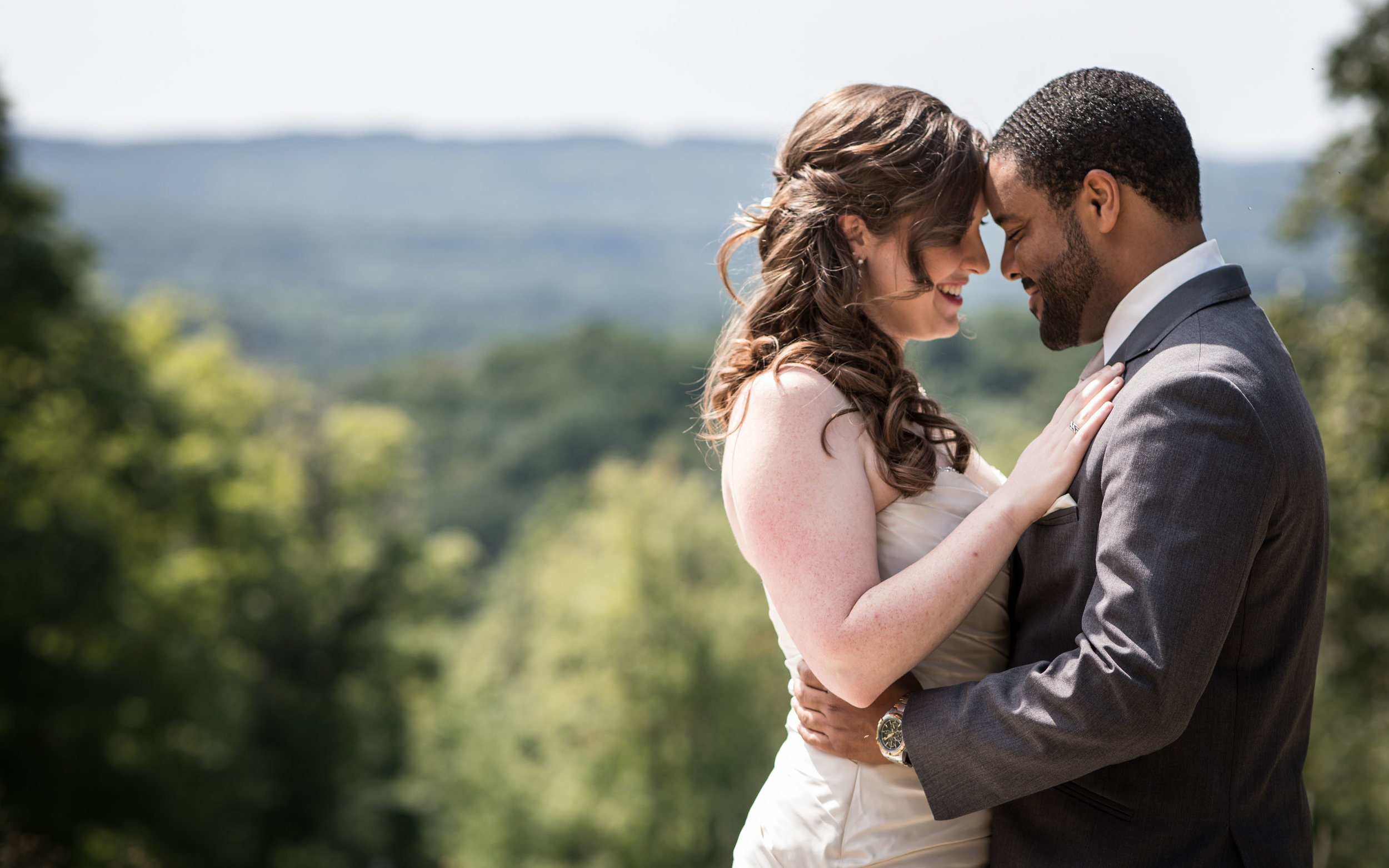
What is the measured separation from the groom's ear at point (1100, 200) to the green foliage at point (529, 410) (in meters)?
54.9

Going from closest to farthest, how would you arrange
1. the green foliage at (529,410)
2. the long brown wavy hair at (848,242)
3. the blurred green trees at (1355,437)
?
the long brown wavy hair at (848,242) < the blurred green trees at (1355,437) < the green foliage at (529,410)

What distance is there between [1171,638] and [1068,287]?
2.89ft

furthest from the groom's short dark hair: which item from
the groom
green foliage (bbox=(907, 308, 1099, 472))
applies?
green foliage (bbox=(907, 308, 1099, 472))

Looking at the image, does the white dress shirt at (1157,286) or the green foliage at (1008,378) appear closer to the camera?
the white dress shirt at (1157,286)

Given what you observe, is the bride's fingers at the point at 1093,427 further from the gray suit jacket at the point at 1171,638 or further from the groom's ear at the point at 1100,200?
the groom's ear at the point at 1100,200

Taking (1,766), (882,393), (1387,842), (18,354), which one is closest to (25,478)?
(18,354)

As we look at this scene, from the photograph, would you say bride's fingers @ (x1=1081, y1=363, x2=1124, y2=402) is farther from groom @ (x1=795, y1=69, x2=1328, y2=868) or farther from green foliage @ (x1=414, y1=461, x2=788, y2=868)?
green foliage @ (x1=414, y1=461, x2=788, y2=868)

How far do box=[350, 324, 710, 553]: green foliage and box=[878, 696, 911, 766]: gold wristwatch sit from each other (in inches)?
2160

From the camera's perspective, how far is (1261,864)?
7.04 feet

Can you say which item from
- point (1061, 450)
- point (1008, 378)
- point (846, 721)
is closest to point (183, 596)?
point (846, 721)

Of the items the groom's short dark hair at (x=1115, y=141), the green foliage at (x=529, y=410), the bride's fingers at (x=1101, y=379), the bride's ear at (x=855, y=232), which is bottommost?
the green foliage at (x=529, y=410)

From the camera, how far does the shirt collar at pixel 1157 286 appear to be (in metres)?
2.33

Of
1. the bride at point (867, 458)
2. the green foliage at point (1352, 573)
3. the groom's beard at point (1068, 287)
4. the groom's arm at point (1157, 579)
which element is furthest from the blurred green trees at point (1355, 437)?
the groom's arm at point (1157, 579)

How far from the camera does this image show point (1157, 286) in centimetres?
235
